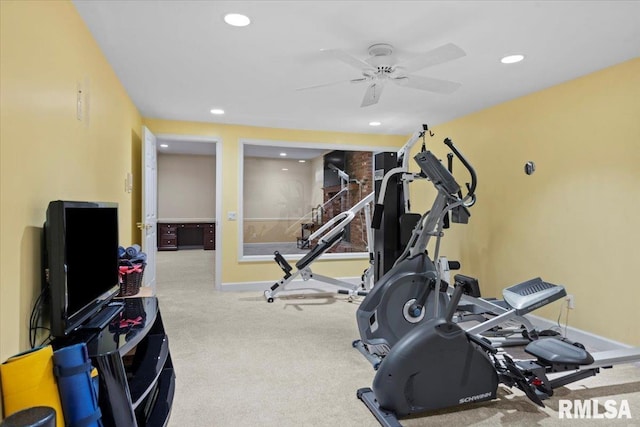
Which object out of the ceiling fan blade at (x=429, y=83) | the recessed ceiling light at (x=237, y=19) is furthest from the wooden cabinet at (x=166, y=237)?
the ceiling fan blade at (x=429, y=83)

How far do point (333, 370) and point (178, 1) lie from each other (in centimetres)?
263

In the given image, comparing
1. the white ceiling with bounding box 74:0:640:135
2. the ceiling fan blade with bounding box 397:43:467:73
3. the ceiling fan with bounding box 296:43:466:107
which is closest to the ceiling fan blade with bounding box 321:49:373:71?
the ceiling fan with bounding box 296:43:466:107

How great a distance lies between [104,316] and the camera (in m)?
1.89

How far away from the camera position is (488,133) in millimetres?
4324

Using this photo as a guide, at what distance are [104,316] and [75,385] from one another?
69 cm

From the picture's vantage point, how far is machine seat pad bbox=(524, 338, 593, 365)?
2080 millimetres

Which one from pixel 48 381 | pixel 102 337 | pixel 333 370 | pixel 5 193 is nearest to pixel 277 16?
pixel 5 193

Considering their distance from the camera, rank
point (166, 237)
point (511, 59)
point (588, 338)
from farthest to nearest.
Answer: point (166, 237) < point (588, 338) < point (511, 59)

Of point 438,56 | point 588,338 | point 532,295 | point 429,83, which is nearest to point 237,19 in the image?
point 438,56

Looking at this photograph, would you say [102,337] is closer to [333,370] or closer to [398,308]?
[333,370]

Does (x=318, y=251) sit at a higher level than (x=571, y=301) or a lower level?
higher

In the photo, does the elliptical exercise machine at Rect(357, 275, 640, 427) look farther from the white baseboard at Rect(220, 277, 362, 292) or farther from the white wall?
the white wall

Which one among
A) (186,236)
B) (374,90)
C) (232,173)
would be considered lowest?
(186,236)

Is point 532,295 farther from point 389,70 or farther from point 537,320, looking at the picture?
point 389,70
